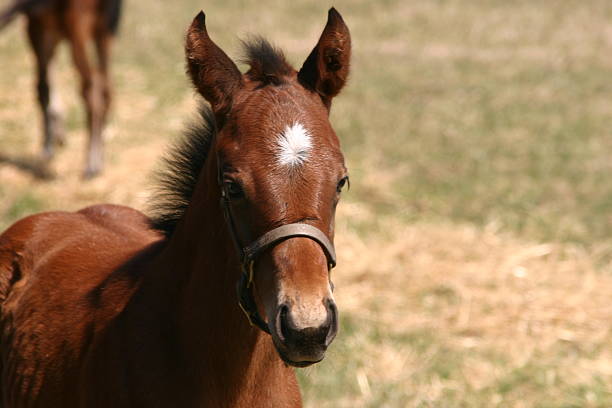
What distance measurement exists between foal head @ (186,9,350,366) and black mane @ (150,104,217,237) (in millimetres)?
337

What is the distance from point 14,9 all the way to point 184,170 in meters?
6.37

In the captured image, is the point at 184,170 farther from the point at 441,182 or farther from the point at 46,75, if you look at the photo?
the point at 46,75

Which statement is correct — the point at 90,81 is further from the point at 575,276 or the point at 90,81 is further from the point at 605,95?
the point at 605,95

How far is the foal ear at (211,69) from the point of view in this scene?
9.02 feet

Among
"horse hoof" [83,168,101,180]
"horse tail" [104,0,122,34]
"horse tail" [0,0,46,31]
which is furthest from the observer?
"horse tail" [104,0,122,34]

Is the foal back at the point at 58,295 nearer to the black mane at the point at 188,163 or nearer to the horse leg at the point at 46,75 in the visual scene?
the black mane at the point at 188,163

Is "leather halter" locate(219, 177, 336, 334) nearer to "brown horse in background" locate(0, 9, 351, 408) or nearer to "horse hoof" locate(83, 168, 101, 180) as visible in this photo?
"brown horse in background" locate(0, 9, 351, 408)

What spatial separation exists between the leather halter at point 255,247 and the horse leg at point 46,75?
6908mm

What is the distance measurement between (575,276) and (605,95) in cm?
593

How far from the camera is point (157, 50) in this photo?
13.2 metres

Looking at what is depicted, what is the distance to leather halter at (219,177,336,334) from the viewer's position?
2430 millimetres

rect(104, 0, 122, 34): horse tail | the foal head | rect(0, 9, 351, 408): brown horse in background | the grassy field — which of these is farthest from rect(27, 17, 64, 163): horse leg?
the foal head

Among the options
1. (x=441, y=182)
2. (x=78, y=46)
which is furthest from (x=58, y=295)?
(x=441, y=182)

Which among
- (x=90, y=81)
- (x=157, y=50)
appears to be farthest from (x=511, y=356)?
(x=157, y=50)
